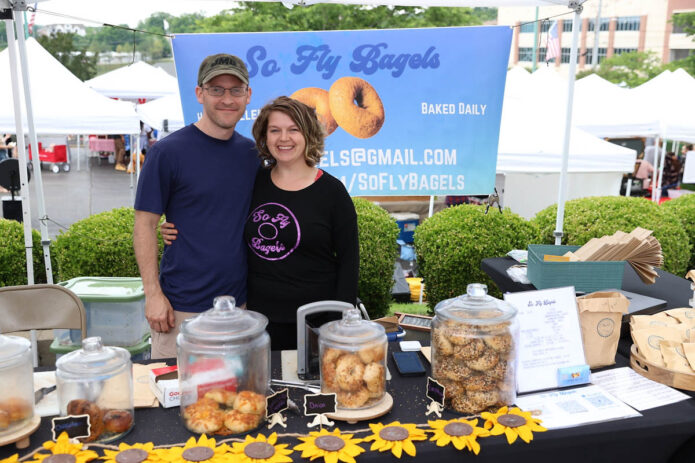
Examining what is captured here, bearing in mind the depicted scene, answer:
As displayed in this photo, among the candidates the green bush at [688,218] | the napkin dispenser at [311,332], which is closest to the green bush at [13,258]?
the napkin dispenser at [311,332]

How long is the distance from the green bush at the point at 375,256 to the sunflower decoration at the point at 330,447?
259 centimetres

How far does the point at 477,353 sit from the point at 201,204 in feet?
3.80

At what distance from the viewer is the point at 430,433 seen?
1600mm

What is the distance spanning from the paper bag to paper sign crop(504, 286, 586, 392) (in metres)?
0.08

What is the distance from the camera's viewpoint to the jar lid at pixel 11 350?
1.51 metres

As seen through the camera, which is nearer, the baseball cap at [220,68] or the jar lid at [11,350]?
the jar lid at [11,350]

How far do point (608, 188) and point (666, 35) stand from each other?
4683cm

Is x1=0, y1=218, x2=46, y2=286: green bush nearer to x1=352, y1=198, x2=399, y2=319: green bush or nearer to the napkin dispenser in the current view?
x1=352, y1=198, x2=399, y2=319: green bush

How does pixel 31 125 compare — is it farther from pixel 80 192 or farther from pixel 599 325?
pixel 80 192

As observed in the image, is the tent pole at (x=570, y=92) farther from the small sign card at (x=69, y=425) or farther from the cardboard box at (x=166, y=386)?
the small sign card at (x=69, y=425)

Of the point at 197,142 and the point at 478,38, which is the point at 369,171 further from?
the point at 197,142

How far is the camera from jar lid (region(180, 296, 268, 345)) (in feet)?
5.08

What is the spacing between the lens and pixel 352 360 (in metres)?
1.64

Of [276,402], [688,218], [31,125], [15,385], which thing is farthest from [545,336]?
[688,218]
